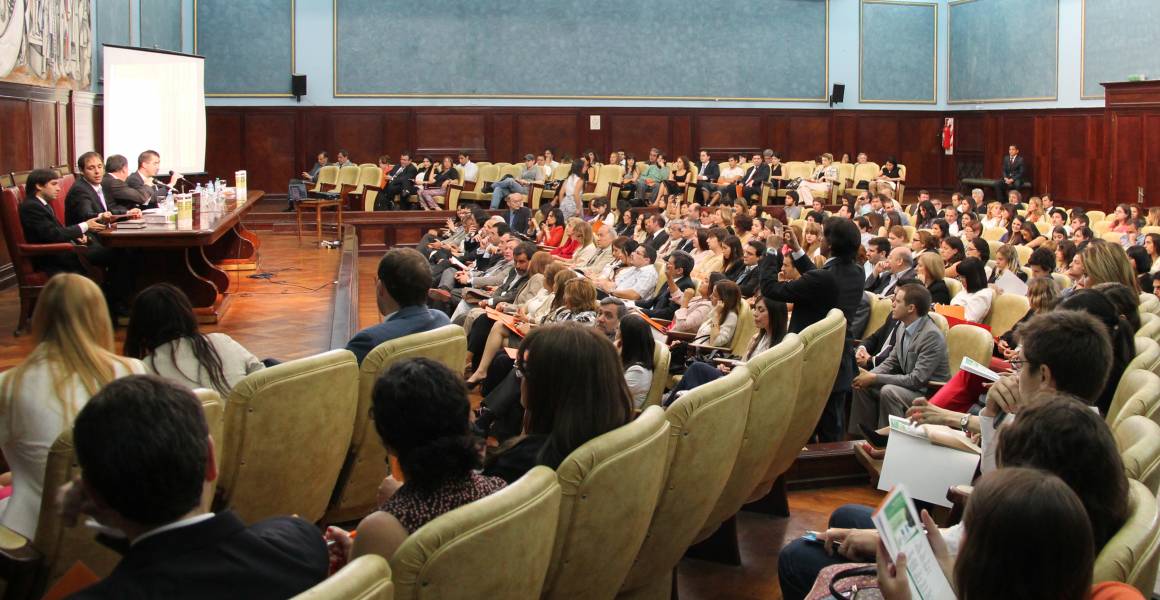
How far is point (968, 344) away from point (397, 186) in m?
12.3

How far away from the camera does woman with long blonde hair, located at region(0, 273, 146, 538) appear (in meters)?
2.65

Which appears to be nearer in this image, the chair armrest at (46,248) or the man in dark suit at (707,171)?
the chair armrest at (46,248)

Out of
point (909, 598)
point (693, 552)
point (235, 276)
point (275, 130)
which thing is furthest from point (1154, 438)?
point (275, 130)

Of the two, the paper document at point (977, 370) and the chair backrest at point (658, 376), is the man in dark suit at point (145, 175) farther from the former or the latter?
the paper document at point (977, 370)

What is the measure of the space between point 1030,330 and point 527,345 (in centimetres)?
129

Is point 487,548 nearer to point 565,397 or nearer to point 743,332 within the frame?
point 565,397

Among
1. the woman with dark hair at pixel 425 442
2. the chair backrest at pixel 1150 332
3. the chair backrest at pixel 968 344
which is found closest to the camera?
the woman with dark hair at pixel 425 442

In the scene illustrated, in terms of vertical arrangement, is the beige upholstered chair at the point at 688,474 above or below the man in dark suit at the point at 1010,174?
below

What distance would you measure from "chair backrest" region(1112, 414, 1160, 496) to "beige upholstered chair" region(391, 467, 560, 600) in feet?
3.90

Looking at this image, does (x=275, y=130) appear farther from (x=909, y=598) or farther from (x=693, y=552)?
(x=909, y=598)

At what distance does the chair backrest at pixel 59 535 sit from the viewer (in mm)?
2328

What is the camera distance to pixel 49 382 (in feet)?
8.83

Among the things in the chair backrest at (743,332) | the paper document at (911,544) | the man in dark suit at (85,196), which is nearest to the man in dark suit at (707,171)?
the man in dark suit at (85,196)

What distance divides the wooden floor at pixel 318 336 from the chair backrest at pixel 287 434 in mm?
1196
